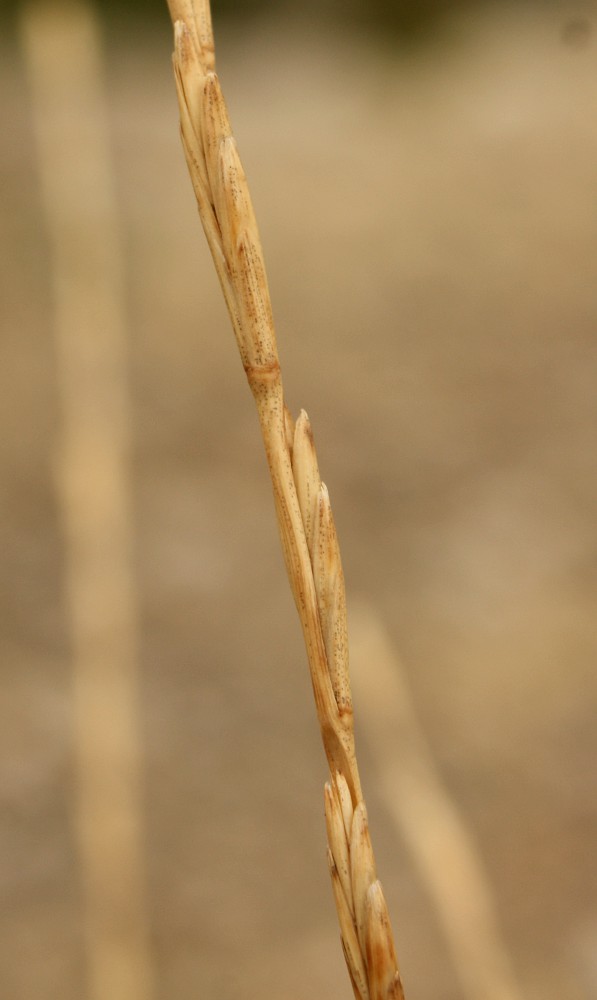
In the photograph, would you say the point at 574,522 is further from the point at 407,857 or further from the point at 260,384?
the point at 260,384

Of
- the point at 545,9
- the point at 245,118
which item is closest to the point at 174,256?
the point at 245,118

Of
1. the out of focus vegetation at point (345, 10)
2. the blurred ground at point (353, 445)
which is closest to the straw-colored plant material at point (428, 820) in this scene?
the blurred ground at point (353, 445)

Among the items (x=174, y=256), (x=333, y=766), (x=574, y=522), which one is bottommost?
(x=333, y=766)

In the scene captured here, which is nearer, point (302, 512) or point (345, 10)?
point (302, 512)

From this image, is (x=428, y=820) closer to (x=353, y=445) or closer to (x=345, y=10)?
(x=353, y=445)

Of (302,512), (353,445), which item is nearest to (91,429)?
(353,445)

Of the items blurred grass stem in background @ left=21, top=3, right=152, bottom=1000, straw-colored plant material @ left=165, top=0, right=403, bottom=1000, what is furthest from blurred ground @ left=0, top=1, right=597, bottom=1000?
straw-colored plant material @ left=165, top=0, right=403, bottom=1000
